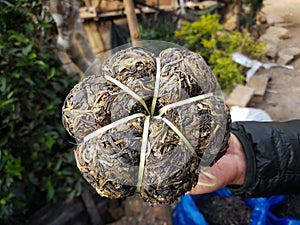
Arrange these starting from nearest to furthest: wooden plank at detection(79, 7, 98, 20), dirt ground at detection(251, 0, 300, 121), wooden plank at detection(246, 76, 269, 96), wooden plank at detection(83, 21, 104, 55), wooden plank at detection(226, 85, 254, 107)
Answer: dirt ground at detection(251, 0, 300, 121), wooden plank at detection(246, 76, 269, 96), wooden plank at detection(226, 85, 254, 107), wooden plank at detection(79, 7, 98, 20), wooden plank at detection(83, 21, 104, 55)

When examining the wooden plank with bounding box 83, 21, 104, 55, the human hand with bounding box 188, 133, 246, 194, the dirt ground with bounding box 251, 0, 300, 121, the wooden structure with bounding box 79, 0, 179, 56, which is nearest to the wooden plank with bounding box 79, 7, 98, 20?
the wooden structure with bounding box 79, 0, 179, 56

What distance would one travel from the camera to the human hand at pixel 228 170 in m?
0.71

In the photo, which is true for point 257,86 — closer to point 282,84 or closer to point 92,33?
point 282,84

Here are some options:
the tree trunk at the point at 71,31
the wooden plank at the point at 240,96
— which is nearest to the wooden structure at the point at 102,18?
the wooden plank at the point at 240,96

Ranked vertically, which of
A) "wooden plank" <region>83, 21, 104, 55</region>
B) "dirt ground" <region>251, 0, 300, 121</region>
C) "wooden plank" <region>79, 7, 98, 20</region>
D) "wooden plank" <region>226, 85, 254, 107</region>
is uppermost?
"dirt ground" <region>251, 0, 300, 121</region>

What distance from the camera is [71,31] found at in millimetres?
1125

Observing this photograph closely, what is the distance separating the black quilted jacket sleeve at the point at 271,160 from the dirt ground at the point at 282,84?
0.39 feet

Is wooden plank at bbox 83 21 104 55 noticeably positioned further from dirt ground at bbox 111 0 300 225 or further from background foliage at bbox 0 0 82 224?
dirt ground at bbox 111 0 300 225

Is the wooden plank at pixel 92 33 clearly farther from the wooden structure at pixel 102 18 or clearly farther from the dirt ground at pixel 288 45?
the dirt ground at pixel 288 45

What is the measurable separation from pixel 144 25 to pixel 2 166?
1998 mm

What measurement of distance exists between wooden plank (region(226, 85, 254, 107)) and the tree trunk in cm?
88

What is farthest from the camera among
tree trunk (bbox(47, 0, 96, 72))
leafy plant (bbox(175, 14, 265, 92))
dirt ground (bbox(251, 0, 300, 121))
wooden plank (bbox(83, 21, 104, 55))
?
wooden plank (bbox(83, 21, 104, 55))

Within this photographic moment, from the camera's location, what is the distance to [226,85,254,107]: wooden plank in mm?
1601

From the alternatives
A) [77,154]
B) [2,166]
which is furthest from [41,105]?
[77,154]
